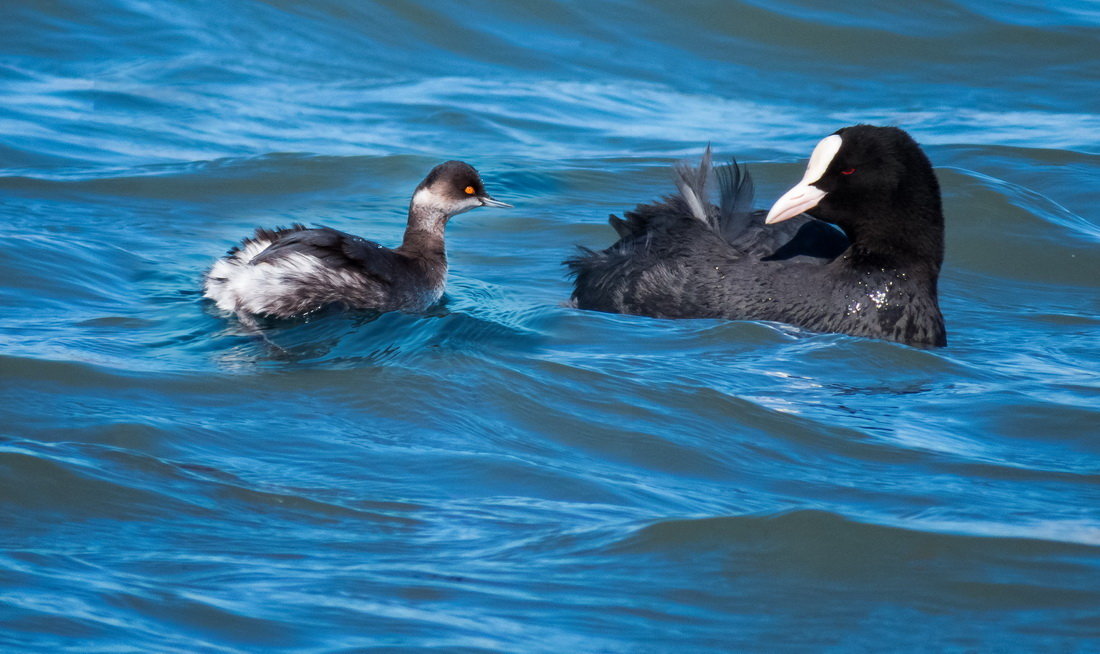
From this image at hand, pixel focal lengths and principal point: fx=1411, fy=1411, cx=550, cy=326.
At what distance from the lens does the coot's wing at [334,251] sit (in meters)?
7.04

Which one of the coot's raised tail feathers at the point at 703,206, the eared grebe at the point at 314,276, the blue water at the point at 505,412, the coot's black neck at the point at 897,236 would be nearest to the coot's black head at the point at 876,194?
the coot's black neck at the point at 897,236

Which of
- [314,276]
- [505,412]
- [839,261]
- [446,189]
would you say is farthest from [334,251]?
[839,261]

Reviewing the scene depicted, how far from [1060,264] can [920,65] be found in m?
5.23

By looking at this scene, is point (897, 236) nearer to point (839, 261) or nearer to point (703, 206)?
point (839, 261)

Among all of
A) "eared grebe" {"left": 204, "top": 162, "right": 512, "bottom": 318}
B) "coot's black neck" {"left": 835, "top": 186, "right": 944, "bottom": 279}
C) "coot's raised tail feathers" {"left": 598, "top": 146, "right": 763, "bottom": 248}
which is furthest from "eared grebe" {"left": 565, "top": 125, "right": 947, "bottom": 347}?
"eared grebe" {"left": 204, "top": 162, "right": 512, "bottom": 318}

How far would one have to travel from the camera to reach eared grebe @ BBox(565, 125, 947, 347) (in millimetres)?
6926

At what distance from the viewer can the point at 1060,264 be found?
29.1 feet

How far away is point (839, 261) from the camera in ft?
23.2

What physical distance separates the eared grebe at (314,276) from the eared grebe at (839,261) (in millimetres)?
1158

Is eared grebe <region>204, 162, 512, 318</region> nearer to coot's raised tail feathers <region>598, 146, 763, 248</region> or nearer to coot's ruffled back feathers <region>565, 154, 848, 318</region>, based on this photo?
coot's ruffled back feathers <region>565, 154, 848, 318</region>

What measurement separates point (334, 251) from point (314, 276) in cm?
16

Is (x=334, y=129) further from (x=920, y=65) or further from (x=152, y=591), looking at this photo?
(x=152, y=591)

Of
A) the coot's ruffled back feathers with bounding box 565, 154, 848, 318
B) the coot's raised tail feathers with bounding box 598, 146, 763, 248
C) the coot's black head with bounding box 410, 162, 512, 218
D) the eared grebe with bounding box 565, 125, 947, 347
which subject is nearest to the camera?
the eared grebe with bounding box 565, 125, 947, 347

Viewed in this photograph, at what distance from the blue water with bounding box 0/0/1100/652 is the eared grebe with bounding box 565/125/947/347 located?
0.20 meters
